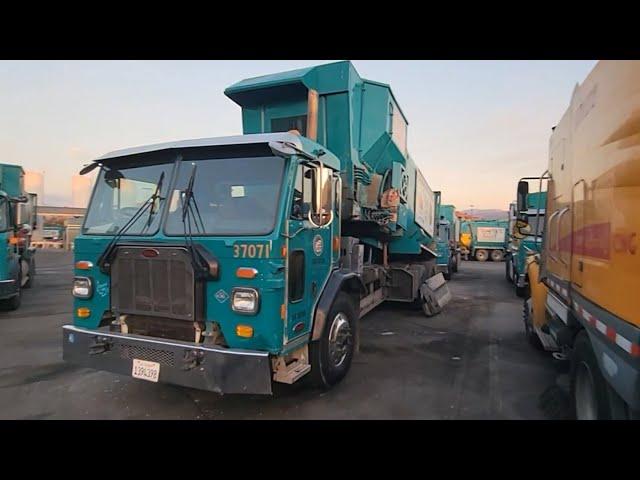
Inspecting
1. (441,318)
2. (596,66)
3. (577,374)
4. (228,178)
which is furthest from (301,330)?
(441,318)

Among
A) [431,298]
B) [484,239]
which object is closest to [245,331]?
[431,298]

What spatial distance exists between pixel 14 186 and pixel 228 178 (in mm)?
10670

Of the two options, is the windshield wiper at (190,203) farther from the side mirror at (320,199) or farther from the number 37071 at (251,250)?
the side mirror at (320,199)

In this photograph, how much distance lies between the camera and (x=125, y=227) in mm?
4191

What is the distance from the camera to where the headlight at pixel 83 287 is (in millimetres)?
4247

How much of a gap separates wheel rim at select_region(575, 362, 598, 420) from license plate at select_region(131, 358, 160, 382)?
3.44m

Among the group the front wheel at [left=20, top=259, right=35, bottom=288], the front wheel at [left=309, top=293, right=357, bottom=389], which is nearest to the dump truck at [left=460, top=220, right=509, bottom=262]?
the front wheel at [left=20, top=259, right=35, bottom=288]

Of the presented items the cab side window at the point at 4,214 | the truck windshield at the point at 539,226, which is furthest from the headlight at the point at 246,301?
the cab side window at the point at 4,214

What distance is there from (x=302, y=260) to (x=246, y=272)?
730 mm

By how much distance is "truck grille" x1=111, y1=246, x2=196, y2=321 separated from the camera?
12.4 feet

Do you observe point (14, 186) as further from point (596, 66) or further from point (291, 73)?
point (596, 66)

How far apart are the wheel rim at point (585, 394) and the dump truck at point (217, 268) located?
2.31 m

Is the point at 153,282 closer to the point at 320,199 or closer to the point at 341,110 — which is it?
the point at 320,199

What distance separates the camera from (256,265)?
11.9ft
